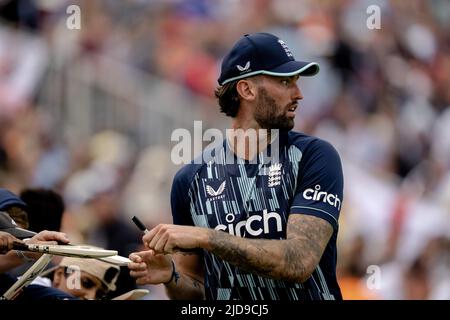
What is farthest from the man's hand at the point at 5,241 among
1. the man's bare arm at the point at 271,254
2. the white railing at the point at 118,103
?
the white railing at the point at 118,103

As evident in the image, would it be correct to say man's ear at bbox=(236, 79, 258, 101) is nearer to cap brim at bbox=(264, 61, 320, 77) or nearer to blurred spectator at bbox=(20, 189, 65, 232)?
cap brim at bbox=(264, 61, 320, 77)

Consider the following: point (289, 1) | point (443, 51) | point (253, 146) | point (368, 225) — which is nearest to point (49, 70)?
point (289, 1)

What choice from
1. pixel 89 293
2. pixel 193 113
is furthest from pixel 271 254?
pixel 193 113

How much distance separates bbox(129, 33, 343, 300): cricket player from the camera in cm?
432

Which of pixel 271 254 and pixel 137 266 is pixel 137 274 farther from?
pixel 271 254

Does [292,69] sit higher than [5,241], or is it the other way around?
[292,69]

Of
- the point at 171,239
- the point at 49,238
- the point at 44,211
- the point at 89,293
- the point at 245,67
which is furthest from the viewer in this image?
the point at 44,211

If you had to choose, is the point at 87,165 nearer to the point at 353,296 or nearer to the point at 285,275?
→ the point at 353,296

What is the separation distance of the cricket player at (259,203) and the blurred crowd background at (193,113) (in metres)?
4.55

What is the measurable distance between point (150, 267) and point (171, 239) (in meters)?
0.53

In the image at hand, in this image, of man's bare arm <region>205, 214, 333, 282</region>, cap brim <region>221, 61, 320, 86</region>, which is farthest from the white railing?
man's bare arm <region>205, 214, 333, 282</region>

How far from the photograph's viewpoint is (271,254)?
14.0 ft

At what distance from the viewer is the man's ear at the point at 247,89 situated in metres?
4.87

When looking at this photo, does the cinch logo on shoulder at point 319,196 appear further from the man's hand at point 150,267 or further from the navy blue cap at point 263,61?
the man's hand at point 150,267
